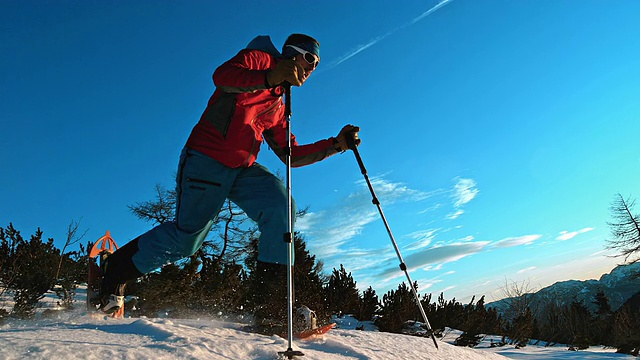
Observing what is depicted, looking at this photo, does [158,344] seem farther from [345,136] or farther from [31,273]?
[31,273]

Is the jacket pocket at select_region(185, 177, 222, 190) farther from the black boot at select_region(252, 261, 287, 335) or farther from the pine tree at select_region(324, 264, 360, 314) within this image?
the pine tree at select_region(324, 264, 360, 314)

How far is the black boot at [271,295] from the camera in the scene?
8.54ft

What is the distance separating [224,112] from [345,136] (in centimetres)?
105

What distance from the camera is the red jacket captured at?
2.45m

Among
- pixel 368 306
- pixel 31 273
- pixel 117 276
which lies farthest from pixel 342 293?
pixel 117 276

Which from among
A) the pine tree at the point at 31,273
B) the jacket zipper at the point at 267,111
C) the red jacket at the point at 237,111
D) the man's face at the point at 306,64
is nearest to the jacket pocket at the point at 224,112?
the red jacket at the point at 237,111

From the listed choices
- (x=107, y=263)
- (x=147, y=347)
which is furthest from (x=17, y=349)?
(x=107, y=263)

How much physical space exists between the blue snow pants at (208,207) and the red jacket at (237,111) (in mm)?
89

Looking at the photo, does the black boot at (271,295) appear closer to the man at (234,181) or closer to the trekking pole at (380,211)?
the man at (234,181)

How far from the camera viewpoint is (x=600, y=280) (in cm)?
11662

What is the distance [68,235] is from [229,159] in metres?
8.56

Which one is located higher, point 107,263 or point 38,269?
point 38,269

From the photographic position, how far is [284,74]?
2377 mm

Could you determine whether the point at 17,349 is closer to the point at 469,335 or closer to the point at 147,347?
the point at 147,347
